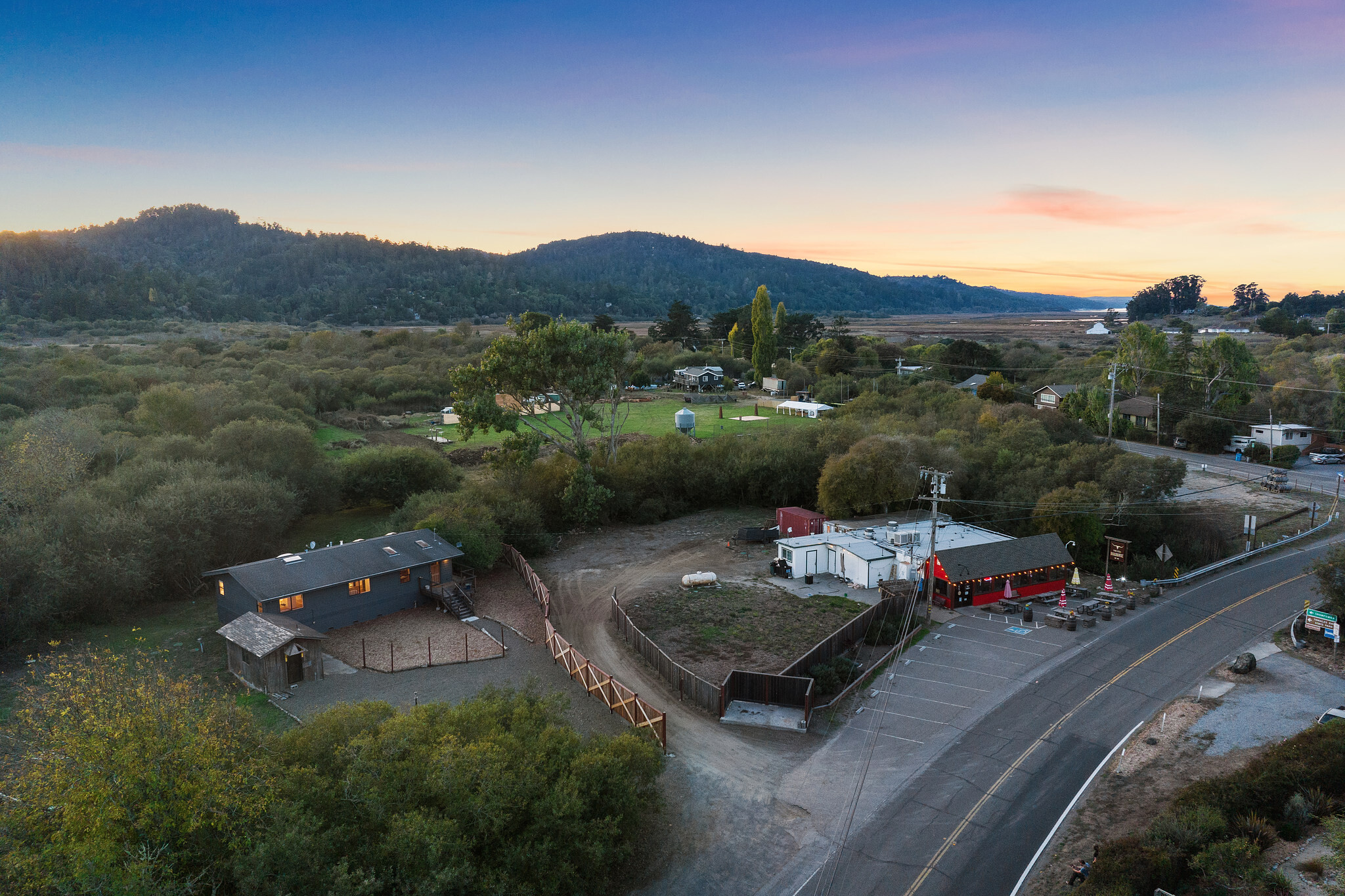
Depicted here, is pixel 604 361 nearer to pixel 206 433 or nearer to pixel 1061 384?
pixel 206 433

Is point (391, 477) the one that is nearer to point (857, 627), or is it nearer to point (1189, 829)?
point (857, 627)

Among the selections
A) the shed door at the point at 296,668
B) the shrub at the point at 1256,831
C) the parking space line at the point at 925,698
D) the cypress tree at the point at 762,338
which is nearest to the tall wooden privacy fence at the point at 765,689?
the parking space line at the point at 925,698

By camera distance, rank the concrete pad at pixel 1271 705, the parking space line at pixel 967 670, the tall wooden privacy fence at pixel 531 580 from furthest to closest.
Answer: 1. the tall wooden privacy fence at pixel 531 580
2. the parking space line at pixel 967 670
3. the concrete pad at pixel 1271 705

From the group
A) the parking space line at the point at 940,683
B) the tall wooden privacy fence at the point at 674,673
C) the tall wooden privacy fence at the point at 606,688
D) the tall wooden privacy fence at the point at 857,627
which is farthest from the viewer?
the tall wooden privacy fence at the point at 857,627

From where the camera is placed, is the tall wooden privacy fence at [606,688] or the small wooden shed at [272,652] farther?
the small wooden shed at [272,652]

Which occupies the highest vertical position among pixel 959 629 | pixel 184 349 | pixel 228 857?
pixel 184 349

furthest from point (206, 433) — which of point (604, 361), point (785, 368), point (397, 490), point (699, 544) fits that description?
point (785, 368)

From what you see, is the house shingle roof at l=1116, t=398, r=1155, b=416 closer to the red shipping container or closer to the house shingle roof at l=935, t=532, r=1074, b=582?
the house shingle roof at l=935, t=532, r=1074, b=582

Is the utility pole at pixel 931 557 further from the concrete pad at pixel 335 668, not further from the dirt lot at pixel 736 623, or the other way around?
the concrete pad at pixel 335 668
